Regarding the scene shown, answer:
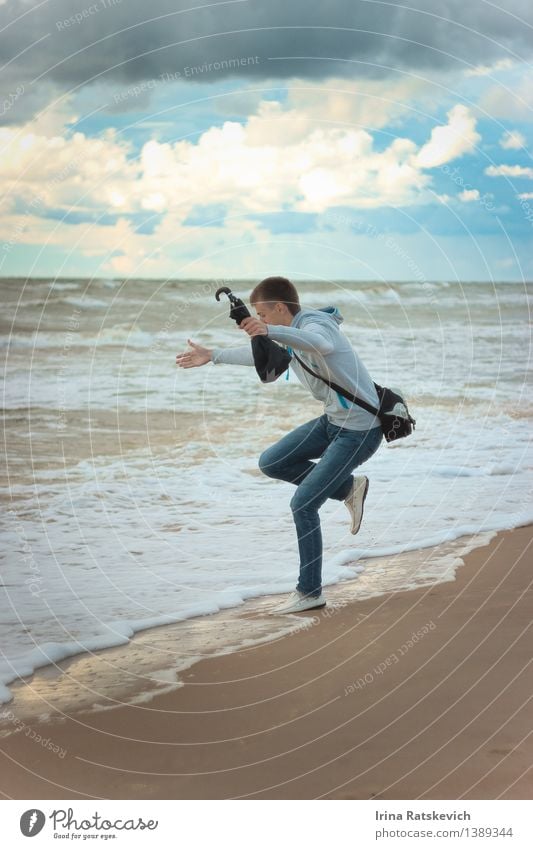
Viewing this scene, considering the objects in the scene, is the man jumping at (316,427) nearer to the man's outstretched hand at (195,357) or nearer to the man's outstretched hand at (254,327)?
the man's outstretched hand at (195,357)

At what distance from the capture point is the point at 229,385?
15.3 meters

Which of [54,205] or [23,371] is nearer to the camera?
[23,371]

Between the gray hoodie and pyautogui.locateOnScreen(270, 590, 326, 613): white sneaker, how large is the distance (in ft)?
3.27

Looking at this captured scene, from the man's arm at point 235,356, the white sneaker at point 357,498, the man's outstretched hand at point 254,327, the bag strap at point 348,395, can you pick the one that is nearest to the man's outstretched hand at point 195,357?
the man's arm at point 235,356

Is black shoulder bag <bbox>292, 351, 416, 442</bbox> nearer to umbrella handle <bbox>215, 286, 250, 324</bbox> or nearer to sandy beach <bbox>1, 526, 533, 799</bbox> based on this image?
umbrella handle <bbox>215, 286, 250, 324</bbox>

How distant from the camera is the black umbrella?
550 cm

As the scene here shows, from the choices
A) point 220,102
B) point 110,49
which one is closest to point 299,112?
point 220,102

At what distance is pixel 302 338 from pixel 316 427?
3.07 feet

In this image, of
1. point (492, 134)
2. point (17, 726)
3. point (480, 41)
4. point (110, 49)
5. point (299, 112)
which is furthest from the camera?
point (492, 134)

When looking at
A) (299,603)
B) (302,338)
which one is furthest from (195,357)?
(299,603)

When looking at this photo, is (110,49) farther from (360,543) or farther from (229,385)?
(360,543)

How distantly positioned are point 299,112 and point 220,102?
7.23 feet

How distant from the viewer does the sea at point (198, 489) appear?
637cm

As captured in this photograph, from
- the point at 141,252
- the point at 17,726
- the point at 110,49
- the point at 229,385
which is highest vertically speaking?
the point at 110,49
